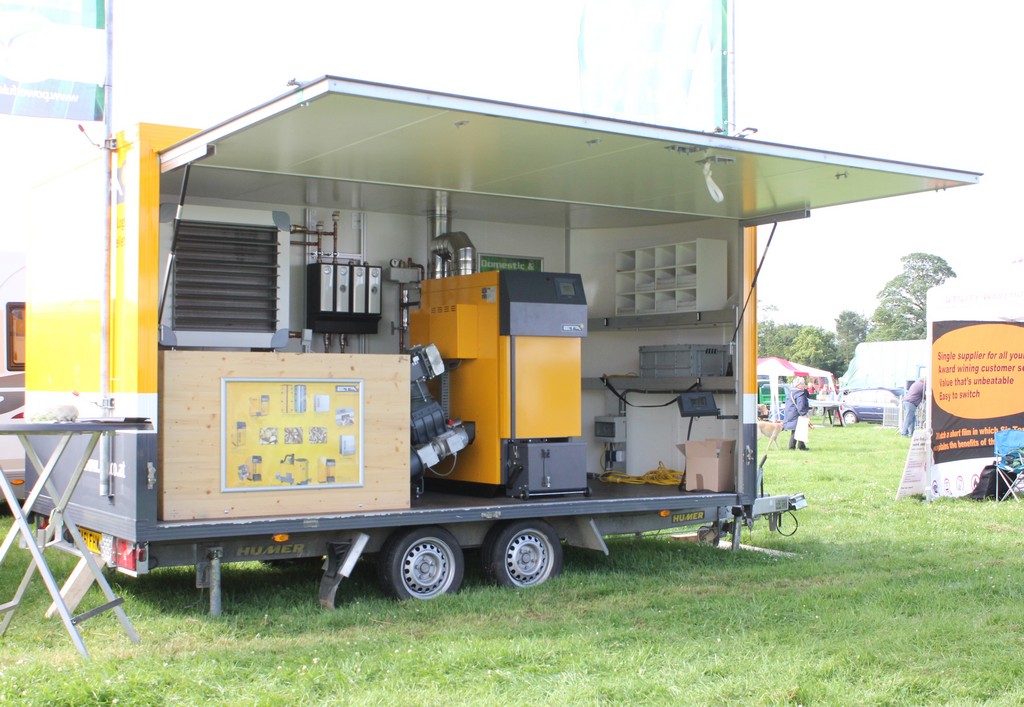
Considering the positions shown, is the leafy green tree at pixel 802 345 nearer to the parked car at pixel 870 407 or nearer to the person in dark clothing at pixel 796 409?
the parked car at pixel 870 407

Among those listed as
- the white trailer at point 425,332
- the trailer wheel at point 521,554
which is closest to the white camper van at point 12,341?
the white trailer at point 425,332

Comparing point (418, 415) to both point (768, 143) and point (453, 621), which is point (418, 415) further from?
point (768, 143)

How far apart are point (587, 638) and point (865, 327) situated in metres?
76.9

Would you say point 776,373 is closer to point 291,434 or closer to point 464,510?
point 464,510

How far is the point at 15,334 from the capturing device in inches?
452

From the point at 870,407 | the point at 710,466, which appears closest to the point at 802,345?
the point at 870,407

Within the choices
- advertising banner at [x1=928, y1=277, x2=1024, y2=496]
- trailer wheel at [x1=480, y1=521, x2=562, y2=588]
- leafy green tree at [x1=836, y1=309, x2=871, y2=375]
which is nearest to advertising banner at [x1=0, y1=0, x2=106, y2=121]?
trailer wheel at [x1=480, y1=521, x2=562, y2=588]

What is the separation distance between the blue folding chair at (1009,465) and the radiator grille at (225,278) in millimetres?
9690

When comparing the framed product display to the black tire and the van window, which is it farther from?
the van window

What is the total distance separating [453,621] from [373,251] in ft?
11.3

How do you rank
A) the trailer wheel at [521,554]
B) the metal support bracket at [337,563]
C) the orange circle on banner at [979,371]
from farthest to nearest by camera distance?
1. the orange circle on banner at [979,371]
2. the trailer wheel at [521,554]
3. the metal support bracket at [337,563]

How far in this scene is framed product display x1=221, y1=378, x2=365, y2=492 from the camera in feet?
21.5

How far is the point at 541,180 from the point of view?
770cm

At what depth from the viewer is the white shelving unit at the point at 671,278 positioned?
951cm
